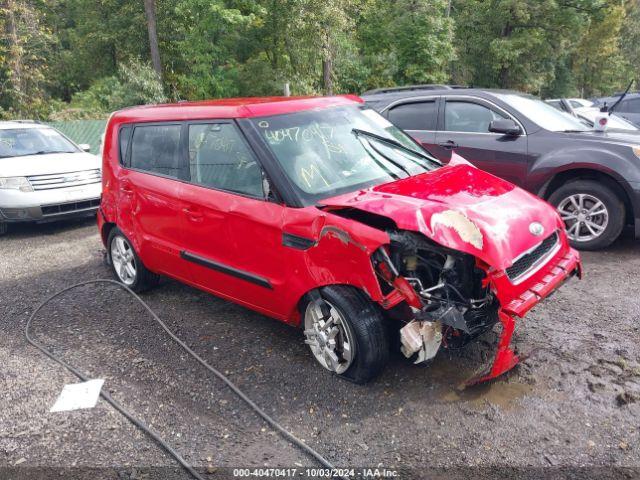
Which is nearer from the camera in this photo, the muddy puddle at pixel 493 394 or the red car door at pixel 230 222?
the muddy puddle at pixel 493 394

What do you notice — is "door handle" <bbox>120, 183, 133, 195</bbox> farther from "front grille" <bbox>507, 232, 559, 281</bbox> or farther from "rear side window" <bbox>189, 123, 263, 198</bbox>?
"front grille" <bbox>507, 232, 559, 281</bbox>

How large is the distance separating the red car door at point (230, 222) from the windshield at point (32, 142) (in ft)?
18.5

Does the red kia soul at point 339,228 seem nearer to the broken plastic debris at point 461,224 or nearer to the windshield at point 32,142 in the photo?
the broken plastic debris at point 461,224

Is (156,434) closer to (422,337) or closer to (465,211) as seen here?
(422,337)

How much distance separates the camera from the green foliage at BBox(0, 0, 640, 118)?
19453 millimetres

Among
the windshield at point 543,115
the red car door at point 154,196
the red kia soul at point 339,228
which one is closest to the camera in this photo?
the red kia soul at point 339,228

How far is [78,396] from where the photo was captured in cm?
356

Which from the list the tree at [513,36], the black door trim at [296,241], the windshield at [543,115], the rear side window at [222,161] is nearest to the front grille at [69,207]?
the rear side window at [222,161]

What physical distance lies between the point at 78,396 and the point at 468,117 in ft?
17.4

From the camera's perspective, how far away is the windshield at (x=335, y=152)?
367cm

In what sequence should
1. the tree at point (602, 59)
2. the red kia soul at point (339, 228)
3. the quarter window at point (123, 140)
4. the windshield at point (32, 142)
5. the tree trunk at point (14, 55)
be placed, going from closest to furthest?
the red kia soul at point (339, 228)
the quarter window at point (123, 140)
the windshield at point (32, 142)
the tree trunk at point (14, 55)
the tree at point (602, 59)

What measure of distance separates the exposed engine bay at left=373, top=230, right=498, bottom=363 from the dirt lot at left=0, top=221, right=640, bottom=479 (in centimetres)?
43

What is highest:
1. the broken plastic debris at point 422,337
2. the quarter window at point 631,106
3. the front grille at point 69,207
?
the quarter window at point 631,106

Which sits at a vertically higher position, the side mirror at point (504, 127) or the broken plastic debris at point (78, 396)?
the side mirror at point (504, 127)
